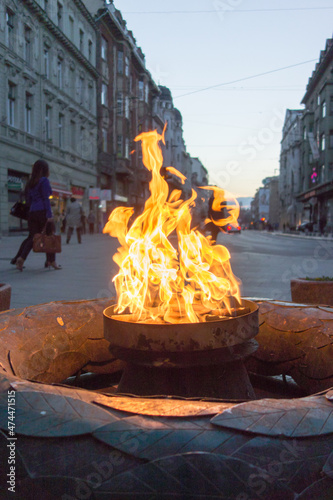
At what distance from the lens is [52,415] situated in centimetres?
129

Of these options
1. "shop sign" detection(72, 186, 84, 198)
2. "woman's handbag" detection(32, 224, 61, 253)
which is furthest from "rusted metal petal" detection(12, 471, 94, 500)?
"shop sign" detection(72, 186, 84, 198)

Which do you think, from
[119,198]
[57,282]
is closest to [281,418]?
[57,282]

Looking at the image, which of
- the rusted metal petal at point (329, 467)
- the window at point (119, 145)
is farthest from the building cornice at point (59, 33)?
the rusted metal petal at point (329, 467)

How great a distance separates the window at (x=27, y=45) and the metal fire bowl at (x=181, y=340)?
24.4m

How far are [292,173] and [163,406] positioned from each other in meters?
71.3

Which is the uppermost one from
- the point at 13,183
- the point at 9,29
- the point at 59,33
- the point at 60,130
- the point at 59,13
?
the point at 59,13

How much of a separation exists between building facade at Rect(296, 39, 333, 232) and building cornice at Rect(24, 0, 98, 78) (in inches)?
943

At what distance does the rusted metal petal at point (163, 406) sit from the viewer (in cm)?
130

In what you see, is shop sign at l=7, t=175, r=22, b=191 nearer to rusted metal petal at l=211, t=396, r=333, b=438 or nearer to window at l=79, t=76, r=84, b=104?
window at l=79, t=76, r=84, b=104

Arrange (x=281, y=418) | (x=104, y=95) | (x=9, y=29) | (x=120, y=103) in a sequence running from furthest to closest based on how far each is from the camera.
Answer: (x=120, y=103), (x=104, y=95), (x=9, y=29), (x=281, y=418)

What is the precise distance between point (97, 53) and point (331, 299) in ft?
117

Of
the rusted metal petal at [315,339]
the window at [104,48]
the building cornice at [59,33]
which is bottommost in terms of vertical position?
the rusted metal petal at [315,339]

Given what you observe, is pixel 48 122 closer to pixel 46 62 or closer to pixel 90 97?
pixel 46 62

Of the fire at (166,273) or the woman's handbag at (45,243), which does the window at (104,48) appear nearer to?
the woman's handbag at (45,243)
